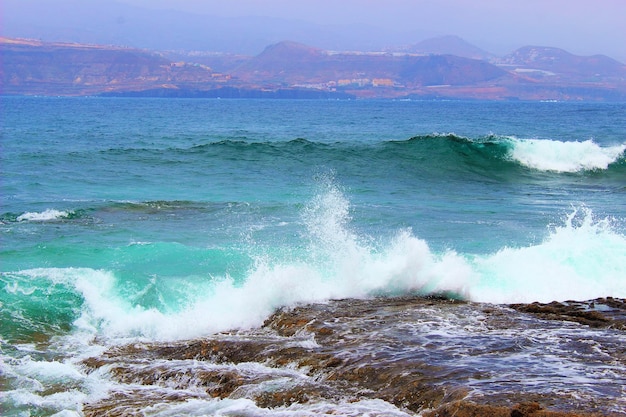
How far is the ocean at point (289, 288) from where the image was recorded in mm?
7750

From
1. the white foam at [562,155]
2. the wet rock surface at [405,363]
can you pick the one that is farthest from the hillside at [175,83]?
the wet rock surface at [405,363]

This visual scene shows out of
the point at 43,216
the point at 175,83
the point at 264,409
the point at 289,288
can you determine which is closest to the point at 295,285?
the point at 289,288

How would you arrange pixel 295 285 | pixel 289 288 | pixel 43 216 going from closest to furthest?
1. pixel 289 288
2. pixel 295 285
3. pixel 43 216

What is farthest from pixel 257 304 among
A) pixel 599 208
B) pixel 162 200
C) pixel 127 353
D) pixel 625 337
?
pixel 599 208

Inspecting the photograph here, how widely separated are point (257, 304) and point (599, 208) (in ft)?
47.5

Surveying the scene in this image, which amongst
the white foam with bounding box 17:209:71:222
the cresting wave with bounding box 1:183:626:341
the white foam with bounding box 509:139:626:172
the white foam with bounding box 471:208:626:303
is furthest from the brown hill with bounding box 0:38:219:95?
the white foam with bounding box 471:208:626:303

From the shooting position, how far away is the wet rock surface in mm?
6964

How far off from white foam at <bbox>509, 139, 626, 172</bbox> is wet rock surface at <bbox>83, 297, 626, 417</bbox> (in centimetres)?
2242

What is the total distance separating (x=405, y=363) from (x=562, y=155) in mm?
27253

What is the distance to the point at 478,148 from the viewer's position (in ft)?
108

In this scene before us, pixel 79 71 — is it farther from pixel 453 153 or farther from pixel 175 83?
pixel 453 153

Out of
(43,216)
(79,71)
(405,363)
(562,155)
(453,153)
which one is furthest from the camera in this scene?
(79,71)

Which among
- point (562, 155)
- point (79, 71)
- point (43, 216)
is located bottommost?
point (43, 216)

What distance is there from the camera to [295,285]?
11.3 meters
